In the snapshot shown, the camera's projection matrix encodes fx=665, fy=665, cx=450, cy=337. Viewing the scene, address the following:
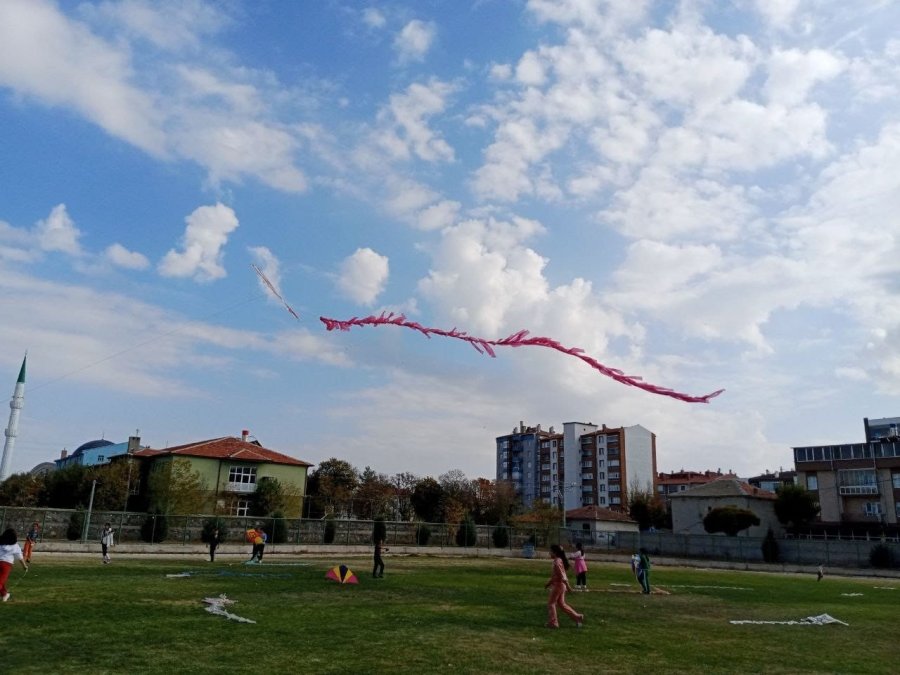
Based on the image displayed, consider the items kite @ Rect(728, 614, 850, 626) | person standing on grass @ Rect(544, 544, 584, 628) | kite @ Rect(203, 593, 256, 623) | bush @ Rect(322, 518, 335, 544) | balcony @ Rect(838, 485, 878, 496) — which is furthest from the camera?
balcony @ Rect(838, 485, 878, 496)

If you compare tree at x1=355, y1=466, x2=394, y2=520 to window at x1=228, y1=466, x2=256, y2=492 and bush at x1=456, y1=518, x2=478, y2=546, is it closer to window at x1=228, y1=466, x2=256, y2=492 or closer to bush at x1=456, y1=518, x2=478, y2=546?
→ window at x1=228, y1=466, x2=256, y2=492

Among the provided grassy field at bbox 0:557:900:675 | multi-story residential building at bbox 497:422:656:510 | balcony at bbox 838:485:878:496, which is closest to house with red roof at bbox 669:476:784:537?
balcony at bbox 838:485:878:496

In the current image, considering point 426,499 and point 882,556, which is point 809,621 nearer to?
point 882,556

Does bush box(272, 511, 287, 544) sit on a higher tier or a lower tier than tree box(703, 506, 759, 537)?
lower

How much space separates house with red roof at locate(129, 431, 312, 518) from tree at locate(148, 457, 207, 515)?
66.5 inches

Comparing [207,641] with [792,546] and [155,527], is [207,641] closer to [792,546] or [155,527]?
[155,527]

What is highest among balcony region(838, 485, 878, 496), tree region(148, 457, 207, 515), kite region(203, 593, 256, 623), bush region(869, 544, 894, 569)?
balcony region(838, 485, 878, 496)

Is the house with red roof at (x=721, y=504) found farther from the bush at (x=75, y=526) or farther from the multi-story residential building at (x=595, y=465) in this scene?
the bush at (x=75, y=526)

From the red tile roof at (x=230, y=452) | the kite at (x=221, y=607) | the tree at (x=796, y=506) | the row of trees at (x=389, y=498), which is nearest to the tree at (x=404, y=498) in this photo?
the row of trees at (x=389, y=498)

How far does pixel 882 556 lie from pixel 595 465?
3379 inches

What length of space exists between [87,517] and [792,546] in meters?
57.3

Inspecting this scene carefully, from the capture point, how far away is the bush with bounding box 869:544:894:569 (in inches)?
2127

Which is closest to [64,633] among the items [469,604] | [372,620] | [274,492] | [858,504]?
[372,620]

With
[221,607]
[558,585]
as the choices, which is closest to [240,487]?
[221,607]
